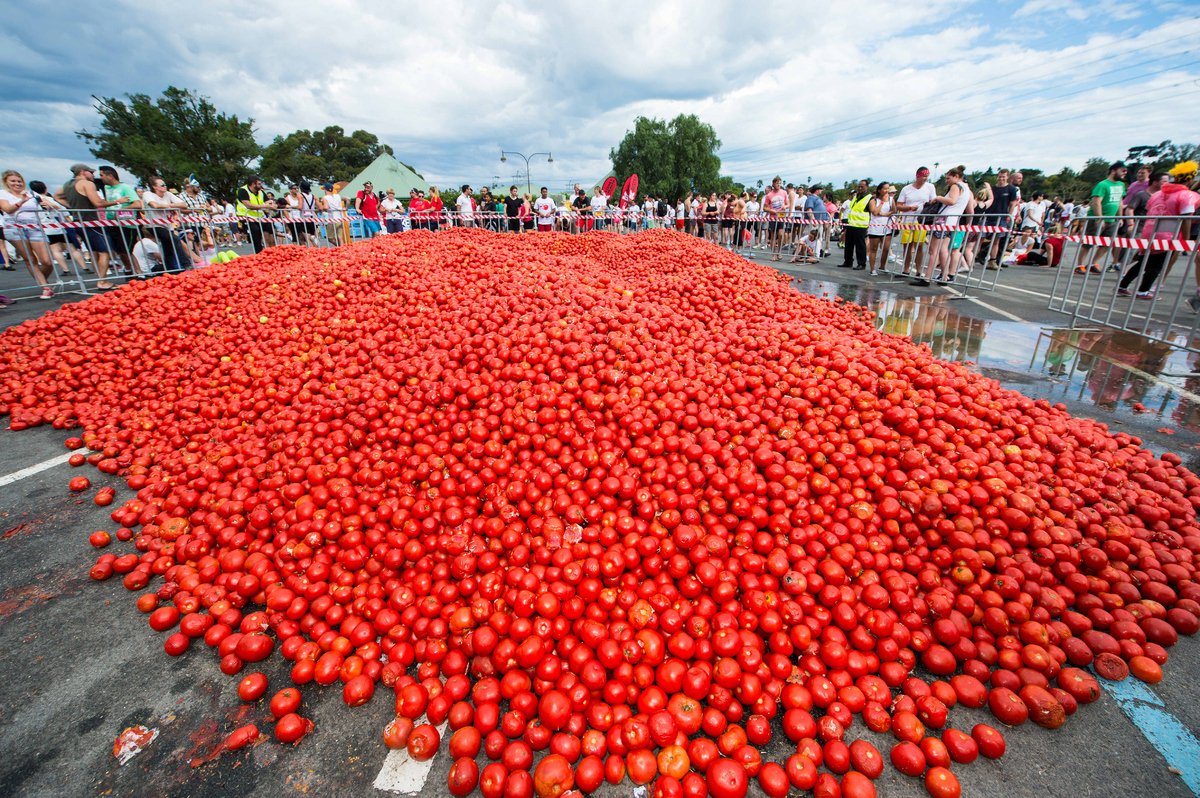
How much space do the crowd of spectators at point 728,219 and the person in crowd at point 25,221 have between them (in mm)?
21

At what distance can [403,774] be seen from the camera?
221 centimetres

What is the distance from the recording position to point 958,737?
2.26m

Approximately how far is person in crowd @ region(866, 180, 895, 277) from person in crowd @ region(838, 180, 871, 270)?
28 cm

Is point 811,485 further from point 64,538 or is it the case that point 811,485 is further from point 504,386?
point 64,538

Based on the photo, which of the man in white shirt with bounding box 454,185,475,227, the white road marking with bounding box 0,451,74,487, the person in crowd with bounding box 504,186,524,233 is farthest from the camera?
the person in crowd with bounding box 504,186,524,233

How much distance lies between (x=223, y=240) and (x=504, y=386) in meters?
28.7

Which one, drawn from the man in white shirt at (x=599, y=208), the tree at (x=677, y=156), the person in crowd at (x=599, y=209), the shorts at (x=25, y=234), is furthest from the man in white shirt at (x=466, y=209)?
the tree at (x=677, y=156)

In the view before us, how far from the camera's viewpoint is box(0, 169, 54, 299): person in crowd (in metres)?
9.82

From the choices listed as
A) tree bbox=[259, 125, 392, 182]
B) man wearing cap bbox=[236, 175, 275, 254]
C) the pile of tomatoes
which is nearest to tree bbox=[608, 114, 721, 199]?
tree bbox=[259, 125, 392, 182]

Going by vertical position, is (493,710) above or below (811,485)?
below

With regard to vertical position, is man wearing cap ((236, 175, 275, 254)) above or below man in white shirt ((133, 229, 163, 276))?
above

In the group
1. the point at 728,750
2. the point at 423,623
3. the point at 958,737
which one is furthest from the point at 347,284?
the point at 958,737

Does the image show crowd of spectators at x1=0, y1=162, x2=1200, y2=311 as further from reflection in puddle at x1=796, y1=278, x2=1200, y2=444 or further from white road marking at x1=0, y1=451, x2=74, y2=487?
white road marking at x1=0, y1=451, x2=74, y2=487

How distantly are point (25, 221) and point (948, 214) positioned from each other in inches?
776
